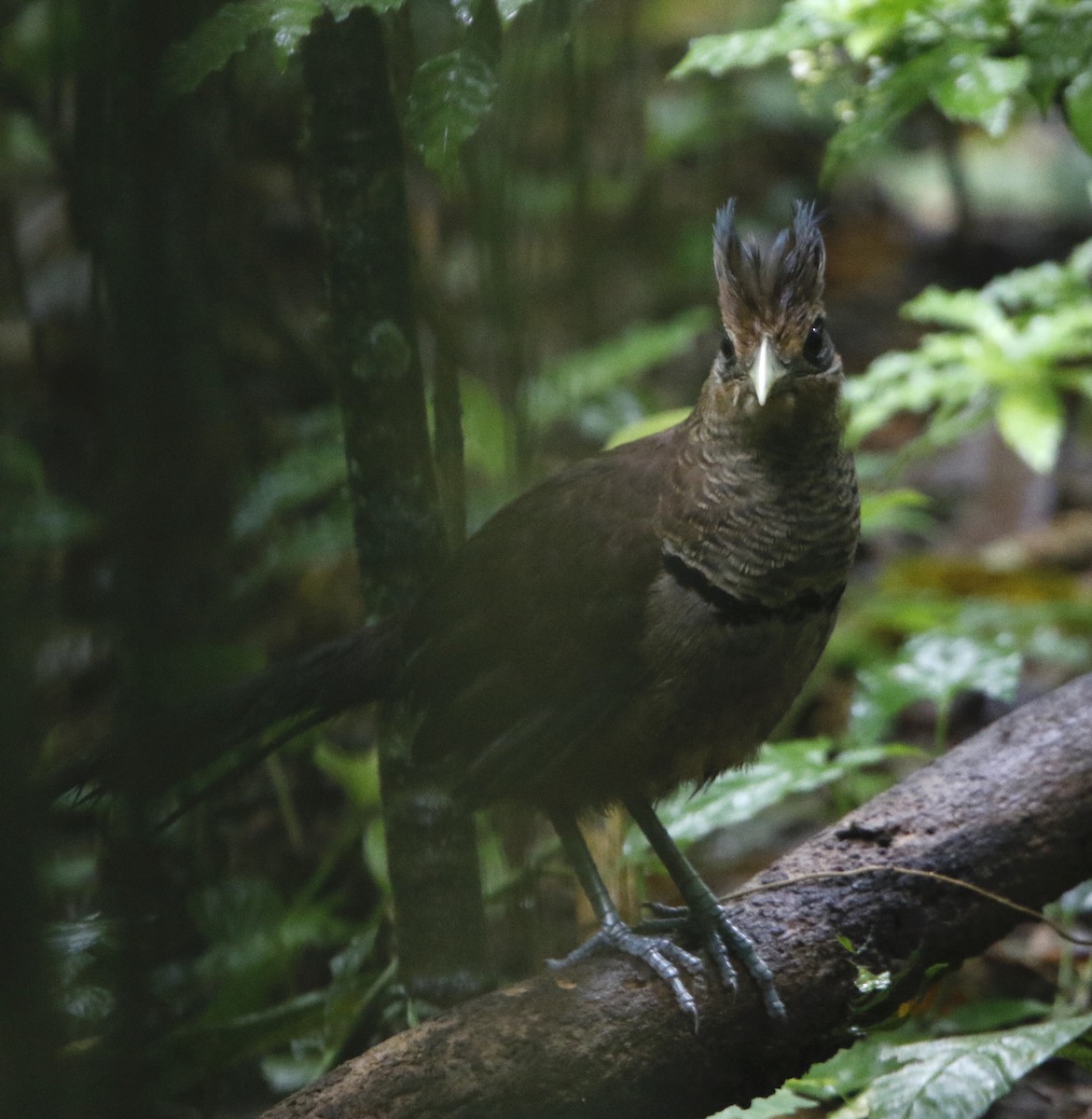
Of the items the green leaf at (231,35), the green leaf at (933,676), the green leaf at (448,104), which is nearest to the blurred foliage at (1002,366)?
the green leaf at (933,676)

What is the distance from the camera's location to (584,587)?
238cm

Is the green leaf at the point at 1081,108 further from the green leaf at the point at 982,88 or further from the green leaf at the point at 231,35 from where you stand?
the green leaf at the point at 231,35

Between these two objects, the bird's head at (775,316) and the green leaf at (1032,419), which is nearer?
the bird's head at (775,316)

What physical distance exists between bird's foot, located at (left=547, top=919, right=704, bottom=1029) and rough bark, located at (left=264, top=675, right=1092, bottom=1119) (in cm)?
2

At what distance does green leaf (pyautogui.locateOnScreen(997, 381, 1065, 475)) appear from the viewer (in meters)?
3.19

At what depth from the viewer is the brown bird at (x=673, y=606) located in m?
2.28

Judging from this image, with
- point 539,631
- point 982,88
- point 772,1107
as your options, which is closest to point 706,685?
point 539,631

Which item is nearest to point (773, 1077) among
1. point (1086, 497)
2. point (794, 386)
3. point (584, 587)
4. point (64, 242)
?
point (584, 587)

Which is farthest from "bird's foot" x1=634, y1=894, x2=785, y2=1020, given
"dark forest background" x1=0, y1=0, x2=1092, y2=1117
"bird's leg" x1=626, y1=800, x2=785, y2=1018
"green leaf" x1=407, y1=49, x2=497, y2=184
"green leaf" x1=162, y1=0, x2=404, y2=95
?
"green leaf" x1=162, y1=0, x2=404, y2=95

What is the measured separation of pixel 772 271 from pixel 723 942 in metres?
1.18

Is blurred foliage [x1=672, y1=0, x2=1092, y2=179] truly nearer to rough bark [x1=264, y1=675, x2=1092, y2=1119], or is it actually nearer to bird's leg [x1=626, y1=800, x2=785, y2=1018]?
rough bark [x1=264, y1=675, x2=1092, y2=1119]

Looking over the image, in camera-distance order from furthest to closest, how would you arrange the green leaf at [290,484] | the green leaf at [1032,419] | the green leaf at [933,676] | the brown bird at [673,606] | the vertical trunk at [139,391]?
the green leaf at [290,484], the green leaf at [1032,419], the green leaf at [933,676], the brown bird at [673,606], the vertical trunk at [139,391]

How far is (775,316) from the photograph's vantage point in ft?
7.46

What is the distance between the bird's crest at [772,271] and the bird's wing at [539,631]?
0.34m
